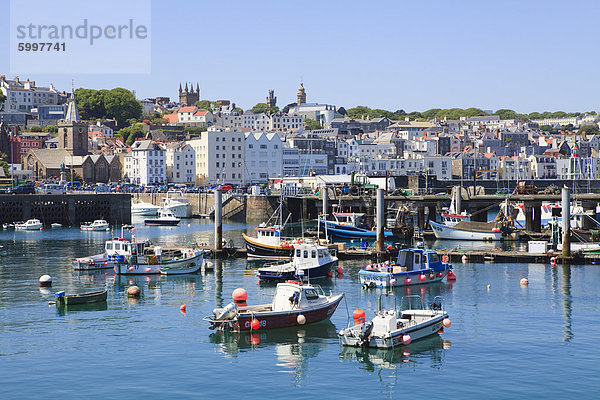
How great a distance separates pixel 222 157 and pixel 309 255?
393ft

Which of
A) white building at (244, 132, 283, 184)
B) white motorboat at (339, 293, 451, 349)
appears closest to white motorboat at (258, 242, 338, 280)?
white motorboat at (339, 293, 451, 349)

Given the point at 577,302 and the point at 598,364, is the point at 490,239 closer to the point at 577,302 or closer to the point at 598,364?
the point at 577,302

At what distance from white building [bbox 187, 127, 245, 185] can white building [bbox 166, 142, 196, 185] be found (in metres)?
3.43

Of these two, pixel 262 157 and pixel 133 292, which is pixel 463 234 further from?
pixel 262 157

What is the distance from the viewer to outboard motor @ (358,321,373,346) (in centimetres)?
3375

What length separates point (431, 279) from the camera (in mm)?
50625

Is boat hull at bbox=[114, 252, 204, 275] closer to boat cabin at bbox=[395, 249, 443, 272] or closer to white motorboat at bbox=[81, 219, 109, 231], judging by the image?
boat cabin at bbox=[395, 249, 443, 272]

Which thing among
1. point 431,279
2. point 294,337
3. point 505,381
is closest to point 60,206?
point 431,279

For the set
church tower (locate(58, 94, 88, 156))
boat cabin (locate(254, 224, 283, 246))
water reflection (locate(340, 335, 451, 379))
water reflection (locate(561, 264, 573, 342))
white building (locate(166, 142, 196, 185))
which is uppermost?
church tower (locate(58, 94, 88, 156))

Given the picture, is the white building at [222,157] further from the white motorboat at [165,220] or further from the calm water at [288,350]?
the calm water at [288,350]

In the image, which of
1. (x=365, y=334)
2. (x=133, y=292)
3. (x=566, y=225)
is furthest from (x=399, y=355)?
(x=566, y=225)

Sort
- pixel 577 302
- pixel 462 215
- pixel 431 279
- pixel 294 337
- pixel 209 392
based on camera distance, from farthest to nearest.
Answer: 1. pixel 462 215
2. pixel 431 279
3. pixel 577 302
4. pixel 294 337
5. pixel 209 392

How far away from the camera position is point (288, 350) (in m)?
34.8

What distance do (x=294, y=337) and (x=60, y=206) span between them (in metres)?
78.0
